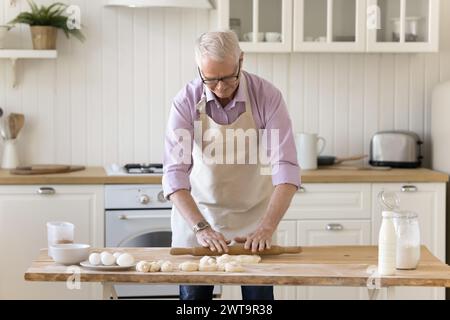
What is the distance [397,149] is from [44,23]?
195 centimetres

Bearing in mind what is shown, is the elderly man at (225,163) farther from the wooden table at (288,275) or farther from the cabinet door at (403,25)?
the cabinet door at (403,25)

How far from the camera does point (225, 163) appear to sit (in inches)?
132

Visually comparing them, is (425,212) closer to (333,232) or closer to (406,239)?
(333,232)

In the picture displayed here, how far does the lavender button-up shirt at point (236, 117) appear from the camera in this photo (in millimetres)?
3076

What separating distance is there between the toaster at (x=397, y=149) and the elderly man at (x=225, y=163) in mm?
1528

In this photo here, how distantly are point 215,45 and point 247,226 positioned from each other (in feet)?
2.46

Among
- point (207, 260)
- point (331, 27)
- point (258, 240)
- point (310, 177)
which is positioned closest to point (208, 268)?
point (207, 260)

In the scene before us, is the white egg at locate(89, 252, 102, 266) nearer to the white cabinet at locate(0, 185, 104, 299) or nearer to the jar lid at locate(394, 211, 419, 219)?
the jar lid at locate(394, 211, 419, 219)

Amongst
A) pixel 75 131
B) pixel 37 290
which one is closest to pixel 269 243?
pixel 37 290

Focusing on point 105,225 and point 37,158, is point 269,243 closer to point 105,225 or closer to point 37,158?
point 105,225

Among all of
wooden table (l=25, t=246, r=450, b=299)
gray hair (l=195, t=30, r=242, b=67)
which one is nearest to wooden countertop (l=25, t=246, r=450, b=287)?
wooden table (l=25, t=246, r=450, b=299)

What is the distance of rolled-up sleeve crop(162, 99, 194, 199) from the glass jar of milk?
29.9 inches

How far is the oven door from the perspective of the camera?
438 centimetres

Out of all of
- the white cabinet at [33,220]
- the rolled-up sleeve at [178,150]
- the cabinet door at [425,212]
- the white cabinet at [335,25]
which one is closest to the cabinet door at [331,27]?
the white cabinet at [335,25]
